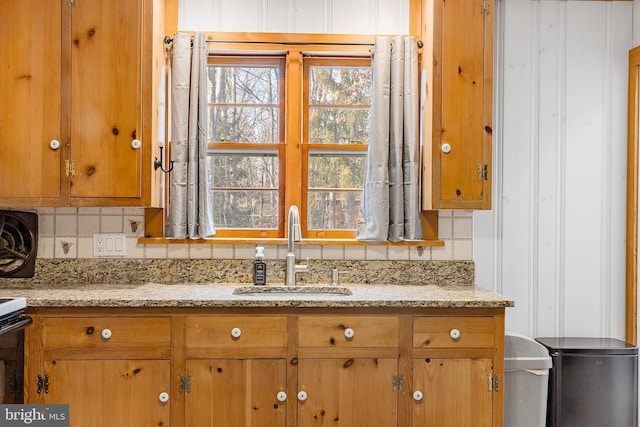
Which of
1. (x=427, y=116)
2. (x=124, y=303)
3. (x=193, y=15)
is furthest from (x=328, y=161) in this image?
(x=124, y=303)

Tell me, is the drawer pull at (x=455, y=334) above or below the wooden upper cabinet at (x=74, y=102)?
below

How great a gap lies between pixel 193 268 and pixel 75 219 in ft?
2.20

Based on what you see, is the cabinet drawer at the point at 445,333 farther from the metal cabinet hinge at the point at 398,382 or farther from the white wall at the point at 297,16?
the white wall at the point at 297,16

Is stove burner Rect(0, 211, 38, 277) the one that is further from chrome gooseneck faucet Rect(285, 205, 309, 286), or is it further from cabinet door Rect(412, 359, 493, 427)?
cabinet door Rect(412, 359, 493, 427)

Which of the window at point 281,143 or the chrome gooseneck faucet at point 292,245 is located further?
the window at point 281,143

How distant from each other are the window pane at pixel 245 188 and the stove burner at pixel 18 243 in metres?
0.93

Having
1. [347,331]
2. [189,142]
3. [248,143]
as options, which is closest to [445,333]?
[347,331]

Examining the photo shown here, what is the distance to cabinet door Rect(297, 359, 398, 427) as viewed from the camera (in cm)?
219

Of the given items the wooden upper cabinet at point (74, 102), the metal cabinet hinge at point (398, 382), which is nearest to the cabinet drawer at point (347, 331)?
the metal cabinet hinge at point (398, 382)

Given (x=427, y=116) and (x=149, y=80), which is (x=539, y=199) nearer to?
(x=427, y=116)

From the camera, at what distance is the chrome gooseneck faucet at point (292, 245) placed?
2561 millimetres

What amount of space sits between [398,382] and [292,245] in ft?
2.75

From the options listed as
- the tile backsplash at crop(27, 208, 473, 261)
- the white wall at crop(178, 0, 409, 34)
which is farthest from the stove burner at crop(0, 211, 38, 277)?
the white wall at crop(178, 0, 409, 34)

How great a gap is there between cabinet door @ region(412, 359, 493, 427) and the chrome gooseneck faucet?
754 millimetres
